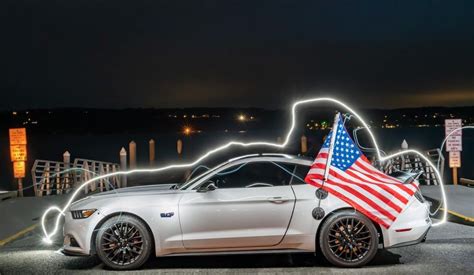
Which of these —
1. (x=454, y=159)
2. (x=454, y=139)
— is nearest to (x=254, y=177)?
(x=454, y=139)

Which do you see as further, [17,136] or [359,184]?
[17,136]

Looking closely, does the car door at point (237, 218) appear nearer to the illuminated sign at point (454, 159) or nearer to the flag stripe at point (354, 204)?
the flag stripe at point (354, 204)

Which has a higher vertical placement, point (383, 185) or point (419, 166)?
point (383, 185)

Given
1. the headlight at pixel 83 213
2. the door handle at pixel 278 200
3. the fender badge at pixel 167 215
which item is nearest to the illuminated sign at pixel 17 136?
the headlight at pixel 83 213

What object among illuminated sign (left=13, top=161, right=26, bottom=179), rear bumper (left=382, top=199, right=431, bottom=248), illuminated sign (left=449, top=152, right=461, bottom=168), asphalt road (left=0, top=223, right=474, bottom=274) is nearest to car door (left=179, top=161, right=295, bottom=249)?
asphalt road (left=0, top=223, right=474, bottom=274)

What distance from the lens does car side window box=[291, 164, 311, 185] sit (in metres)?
7.49

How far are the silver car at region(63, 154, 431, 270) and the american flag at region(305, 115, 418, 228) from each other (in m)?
0.11

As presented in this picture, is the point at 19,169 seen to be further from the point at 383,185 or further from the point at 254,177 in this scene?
the point at 383,185

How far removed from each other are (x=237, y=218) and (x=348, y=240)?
1.41 metres

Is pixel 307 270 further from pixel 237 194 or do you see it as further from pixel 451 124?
pixel 451 124

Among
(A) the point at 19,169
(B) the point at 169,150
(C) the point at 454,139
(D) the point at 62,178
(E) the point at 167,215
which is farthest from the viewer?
(B) the point at 169,150

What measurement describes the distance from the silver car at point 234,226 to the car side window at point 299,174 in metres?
0.02

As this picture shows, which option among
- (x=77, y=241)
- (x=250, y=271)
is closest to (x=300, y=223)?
(x=250, y=271)

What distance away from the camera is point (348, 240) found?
7.22 meters
